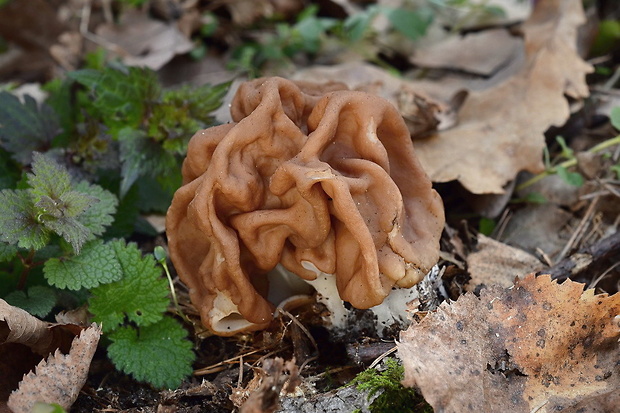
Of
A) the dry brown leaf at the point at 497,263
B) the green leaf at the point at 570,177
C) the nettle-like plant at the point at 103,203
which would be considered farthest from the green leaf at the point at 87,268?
the green leaf at the point at 570,177

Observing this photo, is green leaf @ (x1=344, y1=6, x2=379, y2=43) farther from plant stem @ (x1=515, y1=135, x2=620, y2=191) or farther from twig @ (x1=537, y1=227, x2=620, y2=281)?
twig @ (x1=537, y1=227, x2=620, y2=281)

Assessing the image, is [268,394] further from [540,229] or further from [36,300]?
[540,229]

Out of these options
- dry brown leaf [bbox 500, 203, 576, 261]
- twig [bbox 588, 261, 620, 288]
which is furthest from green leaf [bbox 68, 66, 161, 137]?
twig [bbox 588, 261, 620, 288]

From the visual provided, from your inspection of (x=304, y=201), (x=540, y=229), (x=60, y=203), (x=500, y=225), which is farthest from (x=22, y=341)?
(x=540, y=229)

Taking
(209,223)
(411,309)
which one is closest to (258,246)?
(209,223)

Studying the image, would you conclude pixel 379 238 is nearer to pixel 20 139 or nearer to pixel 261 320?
pixel 261 320

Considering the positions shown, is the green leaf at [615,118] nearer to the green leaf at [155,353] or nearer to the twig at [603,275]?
the twig at [603,275]
